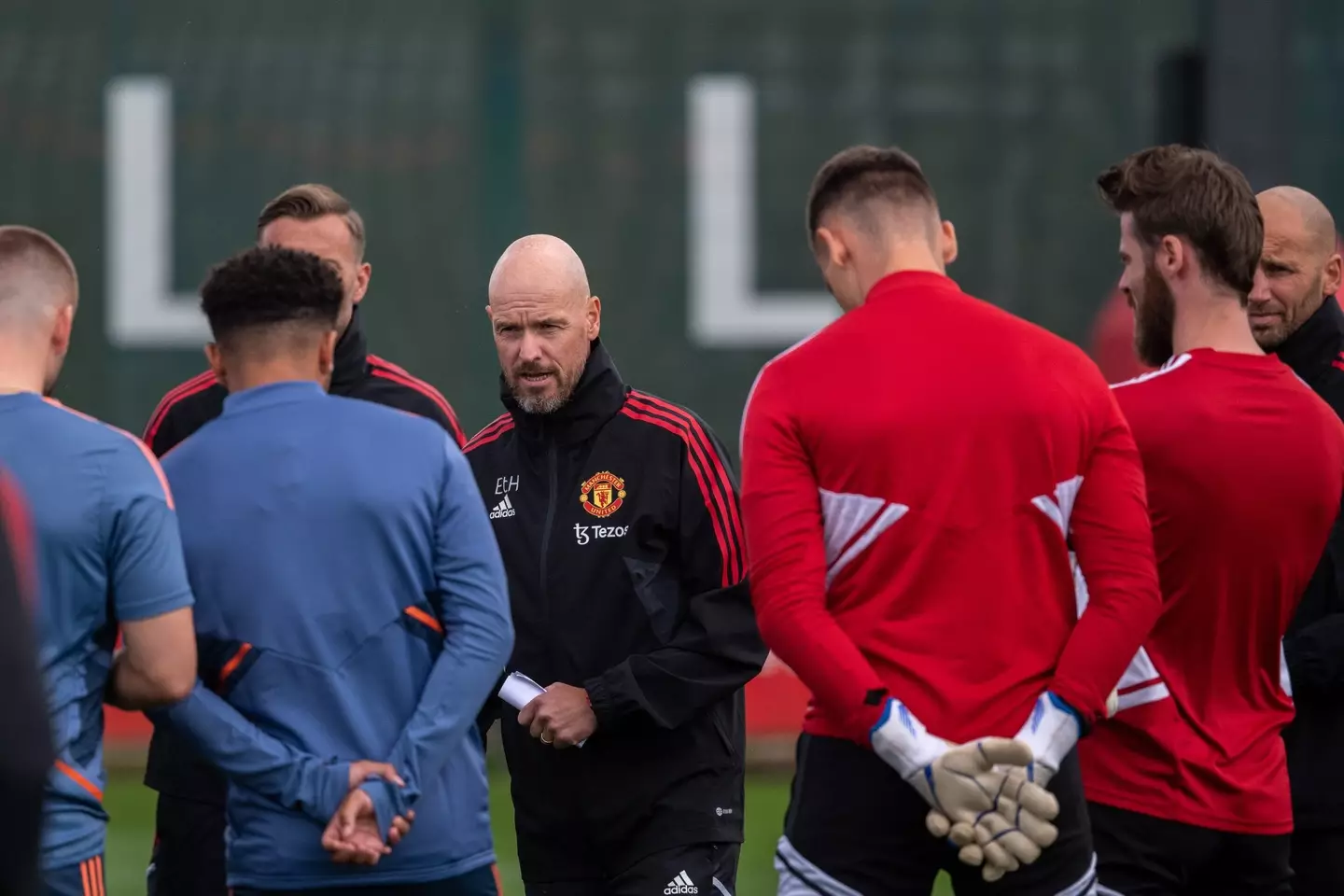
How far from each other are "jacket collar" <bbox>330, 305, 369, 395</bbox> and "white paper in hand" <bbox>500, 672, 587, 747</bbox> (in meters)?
0.89

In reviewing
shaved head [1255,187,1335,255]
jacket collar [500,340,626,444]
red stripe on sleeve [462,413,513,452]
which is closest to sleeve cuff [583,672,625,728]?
jacket collar [500,340,626,444]

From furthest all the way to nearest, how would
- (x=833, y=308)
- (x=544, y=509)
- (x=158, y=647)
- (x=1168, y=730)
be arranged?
(x=833, y=308)
(x=544, y=509)
(x=1168, y=730)
(x=158, y=647)

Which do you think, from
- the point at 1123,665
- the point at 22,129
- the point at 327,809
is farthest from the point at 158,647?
the point at 22,129

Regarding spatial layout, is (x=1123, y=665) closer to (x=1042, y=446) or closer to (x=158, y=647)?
(x=1042, y=446)

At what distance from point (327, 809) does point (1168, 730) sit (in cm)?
142

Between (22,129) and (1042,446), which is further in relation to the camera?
(22,129)

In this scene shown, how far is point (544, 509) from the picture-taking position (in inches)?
159

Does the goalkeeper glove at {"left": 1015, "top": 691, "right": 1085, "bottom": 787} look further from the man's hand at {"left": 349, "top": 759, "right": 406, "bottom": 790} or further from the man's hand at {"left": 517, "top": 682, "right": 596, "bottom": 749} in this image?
the man's hand at {"left": 517, "top": 682, "right": 596, "bottom": 749}

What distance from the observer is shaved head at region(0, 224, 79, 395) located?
10.3ft

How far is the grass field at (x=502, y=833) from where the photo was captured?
6582 millimetres

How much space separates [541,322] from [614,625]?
668 millimetres

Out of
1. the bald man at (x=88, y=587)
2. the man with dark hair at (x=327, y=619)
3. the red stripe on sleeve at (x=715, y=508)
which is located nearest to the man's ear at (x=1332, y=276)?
the red stripe on sleeve at (x=715, y=508)

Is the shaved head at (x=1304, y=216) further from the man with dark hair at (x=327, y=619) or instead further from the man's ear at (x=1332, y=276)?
the man with dark hair at (x=327, y=619)

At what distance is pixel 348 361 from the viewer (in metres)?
4.46
